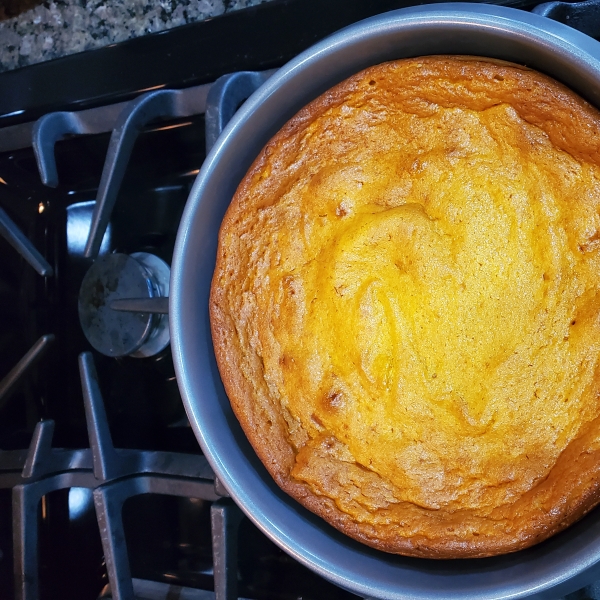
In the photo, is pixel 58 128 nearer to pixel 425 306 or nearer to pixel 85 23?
pixel 85 23

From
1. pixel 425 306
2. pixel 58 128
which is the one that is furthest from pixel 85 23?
pixel 425 306

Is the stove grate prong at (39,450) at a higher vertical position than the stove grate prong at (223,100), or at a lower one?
lower

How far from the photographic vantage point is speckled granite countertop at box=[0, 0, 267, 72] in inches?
44.1

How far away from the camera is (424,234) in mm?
729

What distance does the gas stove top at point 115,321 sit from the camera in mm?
992

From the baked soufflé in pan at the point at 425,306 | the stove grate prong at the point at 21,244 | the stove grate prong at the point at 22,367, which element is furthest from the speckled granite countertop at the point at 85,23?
the stove grate prong at the point at 22,367

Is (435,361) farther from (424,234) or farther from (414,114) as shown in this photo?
(414,114)

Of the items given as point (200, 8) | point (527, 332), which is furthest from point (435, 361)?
point (200, 8)

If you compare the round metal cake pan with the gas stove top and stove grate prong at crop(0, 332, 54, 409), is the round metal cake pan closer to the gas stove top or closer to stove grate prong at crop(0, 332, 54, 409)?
the gas stove top

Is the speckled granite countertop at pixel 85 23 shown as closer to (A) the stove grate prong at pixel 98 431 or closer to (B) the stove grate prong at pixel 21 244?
(B) the stove grate prong at pixel 21 244

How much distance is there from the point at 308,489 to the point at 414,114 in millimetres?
509

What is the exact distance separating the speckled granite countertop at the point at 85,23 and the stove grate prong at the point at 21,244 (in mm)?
366

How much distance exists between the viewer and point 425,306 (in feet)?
2.39

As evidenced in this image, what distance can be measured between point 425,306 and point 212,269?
0.32 metres
